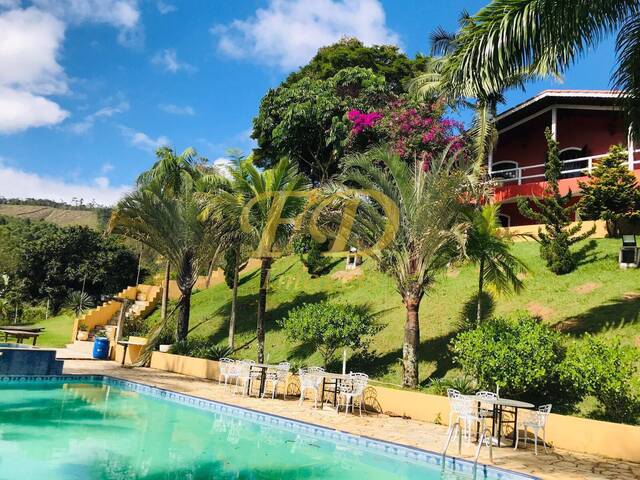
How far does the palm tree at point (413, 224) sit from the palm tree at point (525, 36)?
3524mm

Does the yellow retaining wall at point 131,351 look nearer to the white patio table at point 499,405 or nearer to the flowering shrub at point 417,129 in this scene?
the flowering shrub at point 417,129

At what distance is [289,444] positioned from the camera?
1003cm

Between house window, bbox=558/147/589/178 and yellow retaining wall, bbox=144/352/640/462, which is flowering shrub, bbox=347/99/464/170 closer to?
house window, bbox=558/147/589/178

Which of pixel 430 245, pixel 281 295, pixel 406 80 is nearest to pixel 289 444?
pixel 430 245

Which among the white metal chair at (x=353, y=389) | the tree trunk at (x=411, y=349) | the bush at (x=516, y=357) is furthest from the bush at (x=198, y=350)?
the bush at (x=516, y=357)

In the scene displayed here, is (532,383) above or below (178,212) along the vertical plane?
below

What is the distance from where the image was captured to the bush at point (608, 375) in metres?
9.38

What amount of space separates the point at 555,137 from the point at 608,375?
56.2 feet

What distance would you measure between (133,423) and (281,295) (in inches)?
546

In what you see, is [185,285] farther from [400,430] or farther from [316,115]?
[316,115]

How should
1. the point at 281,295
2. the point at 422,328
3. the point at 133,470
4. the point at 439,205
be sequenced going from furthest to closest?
the point at 281,295
the point at 422,328
the point at 439,205
the point at 133,470

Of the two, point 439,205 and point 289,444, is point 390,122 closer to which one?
point 439,205

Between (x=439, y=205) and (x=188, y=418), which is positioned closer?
(x=188, y=418)

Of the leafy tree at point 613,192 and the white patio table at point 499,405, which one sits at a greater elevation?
the leafy tree at point 613,192
